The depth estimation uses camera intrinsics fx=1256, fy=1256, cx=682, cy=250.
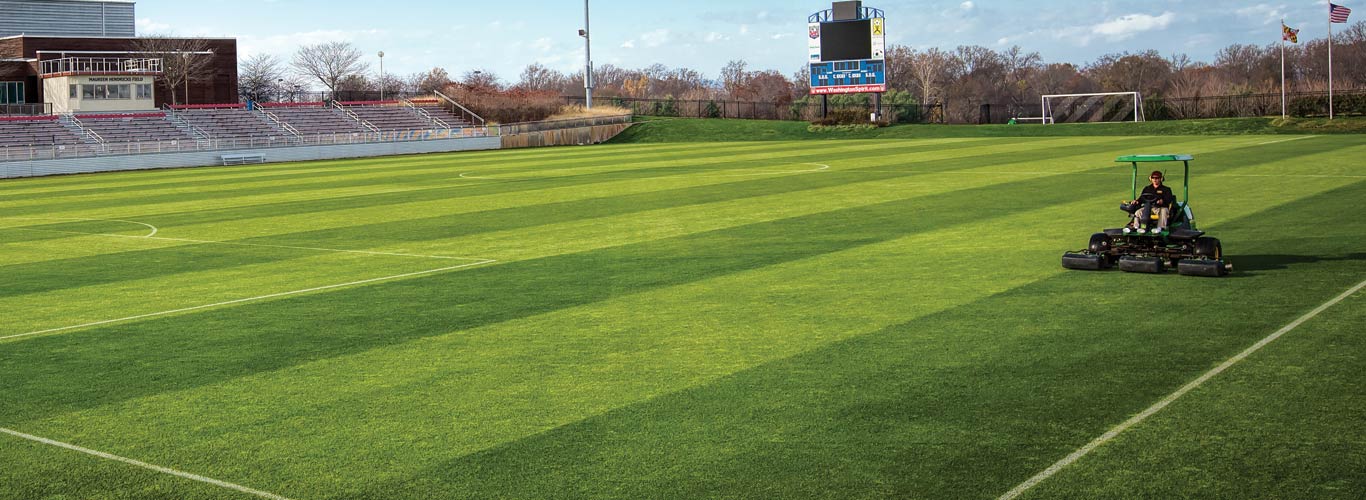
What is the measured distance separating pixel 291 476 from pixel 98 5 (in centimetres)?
11280

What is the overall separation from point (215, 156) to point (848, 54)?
34521mm

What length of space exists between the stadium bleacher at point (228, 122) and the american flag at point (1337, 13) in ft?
164

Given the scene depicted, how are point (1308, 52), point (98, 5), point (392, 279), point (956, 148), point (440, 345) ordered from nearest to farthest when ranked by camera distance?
point (440, 345)
point (392, 279)
point (956, 148)
point (98, 5)
point (1308, 52)

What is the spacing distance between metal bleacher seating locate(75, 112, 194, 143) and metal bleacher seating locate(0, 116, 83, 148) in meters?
1.59

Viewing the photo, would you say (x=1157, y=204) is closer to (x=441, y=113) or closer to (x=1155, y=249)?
(x=1155, y=249)

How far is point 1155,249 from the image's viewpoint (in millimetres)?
14719

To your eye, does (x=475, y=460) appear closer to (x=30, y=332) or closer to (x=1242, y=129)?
(x=30, y=332)

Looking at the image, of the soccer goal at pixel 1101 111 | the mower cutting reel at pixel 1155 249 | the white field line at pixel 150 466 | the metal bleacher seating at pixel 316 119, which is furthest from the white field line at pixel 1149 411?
the soccer goal at pixel 1101 111

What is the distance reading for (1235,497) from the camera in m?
6.84

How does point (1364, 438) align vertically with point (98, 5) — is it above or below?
below

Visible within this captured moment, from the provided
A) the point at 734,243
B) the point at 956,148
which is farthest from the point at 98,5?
the point at 734,243

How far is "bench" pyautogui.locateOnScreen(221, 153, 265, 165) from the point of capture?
189ft

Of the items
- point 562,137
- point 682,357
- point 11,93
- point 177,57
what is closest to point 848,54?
point 562,137

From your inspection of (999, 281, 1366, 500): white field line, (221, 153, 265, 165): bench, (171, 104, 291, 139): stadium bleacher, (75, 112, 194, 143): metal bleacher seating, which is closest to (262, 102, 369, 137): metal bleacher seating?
(171, 104, 291, 139): stadium bleacher
